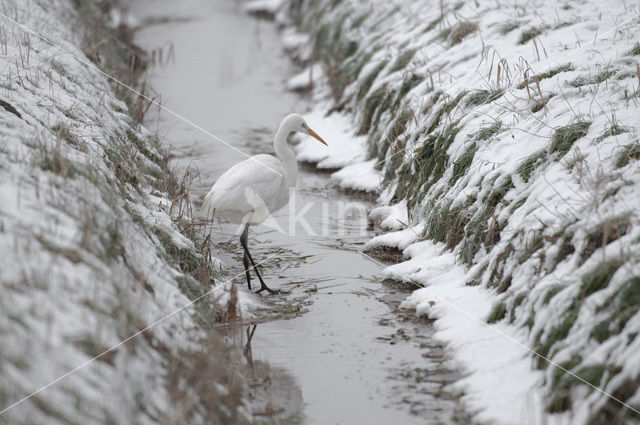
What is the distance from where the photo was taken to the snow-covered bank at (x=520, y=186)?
3.64 meters

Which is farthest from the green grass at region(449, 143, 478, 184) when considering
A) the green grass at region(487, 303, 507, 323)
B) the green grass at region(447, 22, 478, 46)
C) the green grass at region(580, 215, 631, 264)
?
the green grass at region(447, 22, 478, 46)

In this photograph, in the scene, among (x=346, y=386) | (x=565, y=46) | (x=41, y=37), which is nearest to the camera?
(x=346, y=386)

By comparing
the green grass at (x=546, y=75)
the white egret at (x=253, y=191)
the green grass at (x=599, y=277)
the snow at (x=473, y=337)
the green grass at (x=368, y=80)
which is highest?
the green grass at (x=368, y=80)

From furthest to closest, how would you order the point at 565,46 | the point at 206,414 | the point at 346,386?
1. the point at 565,46
2. the point at 346,386
3. the point at 206,414

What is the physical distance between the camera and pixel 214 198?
5910 mm

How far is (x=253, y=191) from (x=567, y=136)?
2.53 m

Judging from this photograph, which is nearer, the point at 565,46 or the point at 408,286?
the point at 408,286

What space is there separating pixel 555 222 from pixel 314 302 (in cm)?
203

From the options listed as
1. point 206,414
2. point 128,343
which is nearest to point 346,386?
point 206,414

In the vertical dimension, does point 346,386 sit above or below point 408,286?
below

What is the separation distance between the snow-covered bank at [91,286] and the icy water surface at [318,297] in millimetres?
536

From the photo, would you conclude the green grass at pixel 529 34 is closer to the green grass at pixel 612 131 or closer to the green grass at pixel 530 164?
the green grass at pixel 530 164

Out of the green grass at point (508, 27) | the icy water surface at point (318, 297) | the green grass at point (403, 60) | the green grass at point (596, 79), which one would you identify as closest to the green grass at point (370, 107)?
the green grass at point (403, 60)

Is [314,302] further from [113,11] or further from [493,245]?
[113,11]
